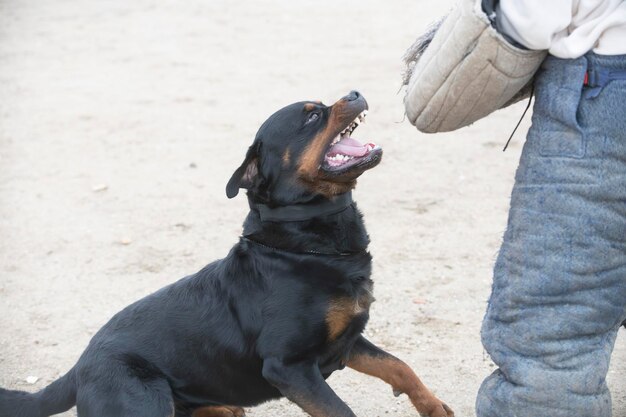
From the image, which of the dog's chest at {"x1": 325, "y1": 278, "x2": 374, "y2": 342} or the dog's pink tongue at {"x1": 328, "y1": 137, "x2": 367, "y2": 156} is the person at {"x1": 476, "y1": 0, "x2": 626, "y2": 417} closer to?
the dog's chest at {"x1": 325, "y1": 278, "x2": 374, "y2": 342}

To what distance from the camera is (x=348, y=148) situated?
401 cm

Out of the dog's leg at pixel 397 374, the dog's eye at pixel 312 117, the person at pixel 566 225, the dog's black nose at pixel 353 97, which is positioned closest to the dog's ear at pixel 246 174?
the dog's eye at pixel 312 117

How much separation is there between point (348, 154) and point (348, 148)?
3 cm

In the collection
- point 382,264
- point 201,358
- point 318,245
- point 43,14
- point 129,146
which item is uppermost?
point 318,245

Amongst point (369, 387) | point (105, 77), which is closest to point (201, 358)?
point (369, 387)

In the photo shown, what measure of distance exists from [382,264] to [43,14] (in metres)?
10.7

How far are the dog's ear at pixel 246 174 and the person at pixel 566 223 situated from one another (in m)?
1.20

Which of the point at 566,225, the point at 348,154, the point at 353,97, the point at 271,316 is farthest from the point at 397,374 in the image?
the point at 566,225

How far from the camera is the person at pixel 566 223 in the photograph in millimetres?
2794

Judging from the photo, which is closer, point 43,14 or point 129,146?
point 129,146

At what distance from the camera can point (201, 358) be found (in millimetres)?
3793

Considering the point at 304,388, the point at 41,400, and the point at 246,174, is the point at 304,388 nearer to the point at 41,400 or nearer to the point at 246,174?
the point at 246,174

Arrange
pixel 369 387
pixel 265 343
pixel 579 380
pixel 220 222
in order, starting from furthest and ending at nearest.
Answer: pixel 220 222 < pixel 369 387 < pixel 265 343 < pixel 579 380

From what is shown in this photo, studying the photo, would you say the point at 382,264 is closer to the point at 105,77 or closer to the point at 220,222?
the point at 220,222
